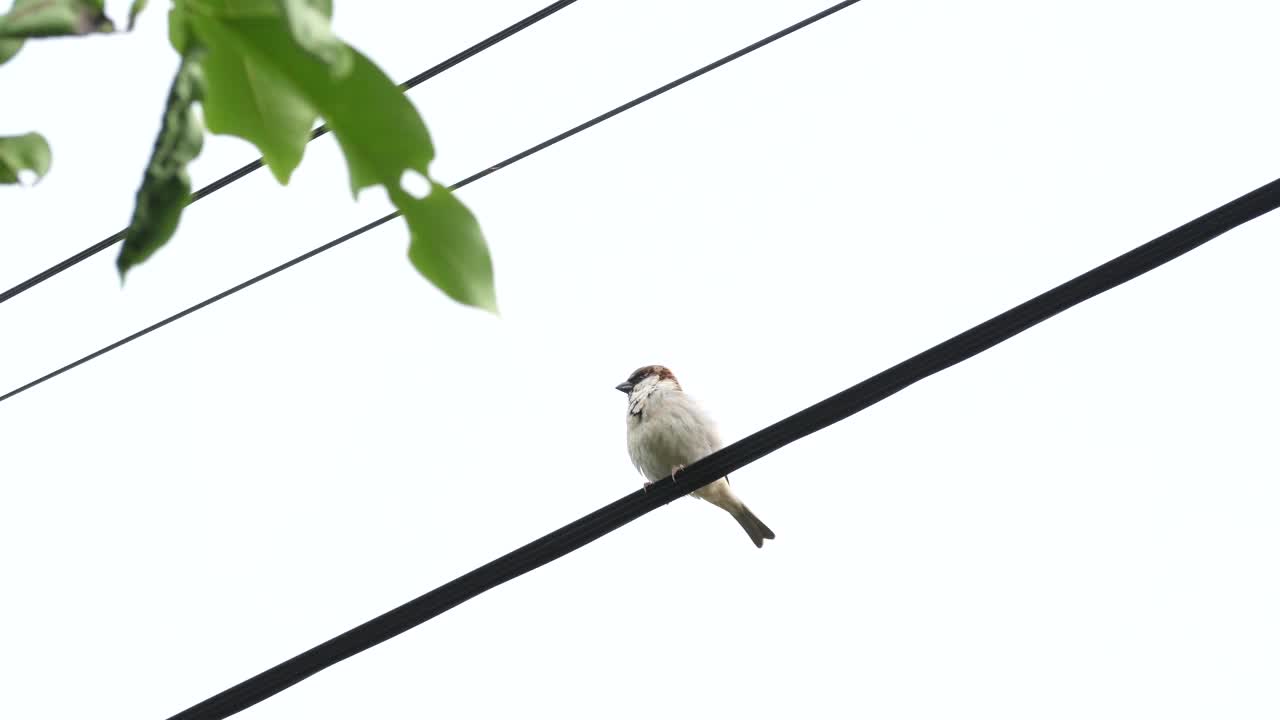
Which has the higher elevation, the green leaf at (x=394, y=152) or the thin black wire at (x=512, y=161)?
the thin black wire at (x=512, y=161)

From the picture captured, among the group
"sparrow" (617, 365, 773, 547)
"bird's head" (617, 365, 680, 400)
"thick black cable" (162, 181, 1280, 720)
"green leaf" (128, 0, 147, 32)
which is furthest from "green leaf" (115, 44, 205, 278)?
"bird's head" (617, 365, 680, 400)

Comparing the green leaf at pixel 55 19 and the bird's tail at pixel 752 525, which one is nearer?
the green leaf at pixel 55 19

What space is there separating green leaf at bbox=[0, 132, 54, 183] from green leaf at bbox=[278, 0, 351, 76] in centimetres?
24

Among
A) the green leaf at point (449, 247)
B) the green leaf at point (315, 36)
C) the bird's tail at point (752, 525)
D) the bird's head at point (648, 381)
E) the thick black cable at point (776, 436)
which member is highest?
the bird's head at point (648, 381)

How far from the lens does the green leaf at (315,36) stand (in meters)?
0.59

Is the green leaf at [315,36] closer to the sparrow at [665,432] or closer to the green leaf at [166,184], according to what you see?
the green leaf at [166,184]

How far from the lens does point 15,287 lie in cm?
358

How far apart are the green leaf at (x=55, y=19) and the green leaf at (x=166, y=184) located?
0.05 meters

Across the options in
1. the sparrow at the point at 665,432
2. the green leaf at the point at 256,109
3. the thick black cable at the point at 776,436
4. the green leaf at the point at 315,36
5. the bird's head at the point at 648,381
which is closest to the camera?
the green leaf at the point at 315,36

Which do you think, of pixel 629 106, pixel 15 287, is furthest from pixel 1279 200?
pixel 15 287

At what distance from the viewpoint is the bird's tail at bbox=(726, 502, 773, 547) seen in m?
7.28

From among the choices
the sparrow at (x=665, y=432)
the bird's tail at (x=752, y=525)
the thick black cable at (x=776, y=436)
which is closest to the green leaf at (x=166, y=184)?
the thick black cable at (x=776, y=436)

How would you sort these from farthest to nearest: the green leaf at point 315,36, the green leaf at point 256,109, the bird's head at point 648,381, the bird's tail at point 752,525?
1. the bird's tail at point 752,525
2. the bird's head at point 648,381
3. the green leaf at point 256,109
4. the green leaf at point 315,36

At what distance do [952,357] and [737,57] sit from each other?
104cm
